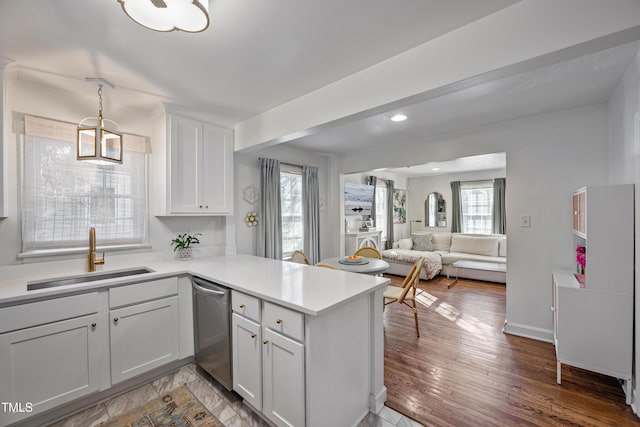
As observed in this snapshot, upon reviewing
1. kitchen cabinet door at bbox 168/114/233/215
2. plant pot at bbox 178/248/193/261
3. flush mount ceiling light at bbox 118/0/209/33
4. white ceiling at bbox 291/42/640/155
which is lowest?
plant pot at bbox 178/248/193/261

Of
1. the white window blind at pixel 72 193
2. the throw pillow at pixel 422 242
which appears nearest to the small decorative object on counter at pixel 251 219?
the white window blind at pixel 72 193

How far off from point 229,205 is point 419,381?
2480 mm

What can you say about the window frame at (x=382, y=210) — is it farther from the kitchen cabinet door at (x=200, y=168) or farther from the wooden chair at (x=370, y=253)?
the kitchen cabinet door at (x=200, y=168)

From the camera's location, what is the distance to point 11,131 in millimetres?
2021

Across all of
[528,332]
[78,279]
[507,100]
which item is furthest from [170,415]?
[507,100]

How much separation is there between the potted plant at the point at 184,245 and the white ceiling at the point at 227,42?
1425 millimetres

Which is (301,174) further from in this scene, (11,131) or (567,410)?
(567,410)

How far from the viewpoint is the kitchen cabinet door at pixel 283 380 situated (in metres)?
1.41

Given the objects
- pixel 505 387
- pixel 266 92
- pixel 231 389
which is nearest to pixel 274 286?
pixel 231 389

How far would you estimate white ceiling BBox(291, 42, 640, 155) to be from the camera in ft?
6.30

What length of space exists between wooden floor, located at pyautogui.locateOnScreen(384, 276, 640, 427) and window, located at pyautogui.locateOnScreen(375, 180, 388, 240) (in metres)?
Answer: 3.40

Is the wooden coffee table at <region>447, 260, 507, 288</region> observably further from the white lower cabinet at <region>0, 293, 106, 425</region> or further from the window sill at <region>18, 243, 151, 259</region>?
the white lower cabinet at <region>0, 293, 106, 425</region>

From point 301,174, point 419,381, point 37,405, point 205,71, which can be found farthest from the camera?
point 301,174

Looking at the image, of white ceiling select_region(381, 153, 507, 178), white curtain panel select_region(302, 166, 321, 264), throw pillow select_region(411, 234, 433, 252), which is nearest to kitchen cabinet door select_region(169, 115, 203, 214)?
white curtain panel select_region(302, 166, 321, 264)
